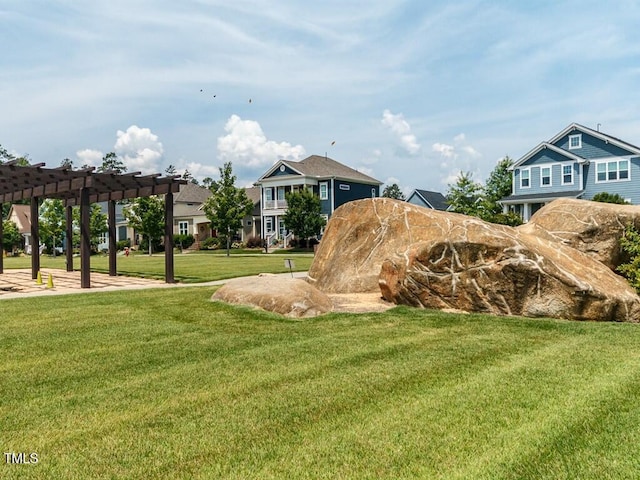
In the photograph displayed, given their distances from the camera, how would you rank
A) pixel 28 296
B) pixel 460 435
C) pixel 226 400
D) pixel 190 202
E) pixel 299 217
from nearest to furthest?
1. pixel 460 435
2. pixel 226 400
3. pixel 28 296
4. pixel 299 217
5. pixel 190 202

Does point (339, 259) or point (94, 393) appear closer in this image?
point (94, 393)

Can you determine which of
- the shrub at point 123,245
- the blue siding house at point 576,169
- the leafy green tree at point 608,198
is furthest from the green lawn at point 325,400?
the shrub at point 123,245

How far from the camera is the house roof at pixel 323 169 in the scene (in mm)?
45875

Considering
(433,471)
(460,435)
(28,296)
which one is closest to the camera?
(433,471)

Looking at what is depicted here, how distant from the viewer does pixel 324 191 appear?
4600cm

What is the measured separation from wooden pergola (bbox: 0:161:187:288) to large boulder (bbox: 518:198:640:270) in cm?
1122

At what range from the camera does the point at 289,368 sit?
19.0ft

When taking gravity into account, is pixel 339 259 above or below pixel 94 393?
above

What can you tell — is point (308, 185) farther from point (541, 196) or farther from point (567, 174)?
point (567, 174)

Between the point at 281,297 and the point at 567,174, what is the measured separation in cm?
3136

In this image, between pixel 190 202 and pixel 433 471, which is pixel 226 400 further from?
pixel 190 202

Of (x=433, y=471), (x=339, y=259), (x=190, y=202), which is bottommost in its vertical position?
(x=433, y=471)

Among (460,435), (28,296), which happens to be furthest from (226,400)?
(28,296)

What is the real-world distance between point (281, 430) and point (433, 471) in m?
1.25
